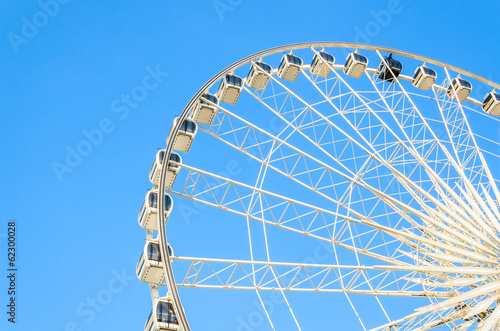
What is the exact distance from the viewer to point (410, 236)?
23.7 meters

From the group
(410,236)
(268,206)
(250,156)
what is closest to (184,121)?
(250,156)

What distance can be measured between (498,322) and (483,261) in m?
1.96

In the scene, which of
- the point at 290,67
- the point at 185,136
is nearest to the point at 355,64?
the point at 290,67

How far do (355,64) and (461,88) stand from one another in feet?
17.4

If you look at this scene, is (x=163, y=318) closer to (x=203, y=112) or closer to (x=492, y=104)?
(x=203, y=112)

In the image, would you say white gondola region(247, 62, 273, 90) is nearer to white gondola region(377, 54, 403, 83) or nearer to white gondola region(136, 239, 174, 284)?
white gondola region(377, 54, 403, 83)

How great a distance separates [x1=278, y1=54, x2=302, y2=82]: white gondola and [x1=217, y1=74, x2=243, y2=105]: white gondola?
9.10 feet

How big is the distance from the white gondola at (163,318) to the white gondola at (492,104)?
68.4 feet

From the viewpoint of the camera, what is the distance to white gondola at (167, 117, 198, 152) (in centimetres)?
2675

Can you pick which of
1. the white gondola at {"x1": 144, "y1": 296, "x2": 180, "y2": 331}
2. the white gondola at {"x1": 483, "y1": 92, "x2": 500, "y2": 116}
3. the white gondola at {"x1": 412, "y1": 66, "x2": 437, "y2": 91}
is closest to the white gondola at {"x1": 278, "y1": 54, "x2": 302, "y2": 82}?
the white gondola at {"x1": 412, "y1": 66, "x2": 437, "y2": 91}

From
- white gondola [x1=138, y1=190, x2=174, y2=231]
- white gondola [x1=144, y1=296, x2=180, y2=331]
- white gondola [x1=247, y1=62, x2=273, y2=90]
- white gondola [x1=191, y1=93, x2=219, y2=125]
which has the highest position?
white gondola [x1=247, y1=62, x2=273, y2=90]

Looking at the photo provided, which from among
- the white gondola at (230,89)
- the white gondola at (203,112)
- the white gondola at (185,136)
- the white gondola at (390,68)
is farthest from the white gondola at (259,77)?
the white gondola at (390,68)

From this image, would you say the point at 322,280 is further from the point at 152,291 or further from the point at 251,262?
the point at 152,291

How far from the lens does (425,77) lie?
33.8 meters
